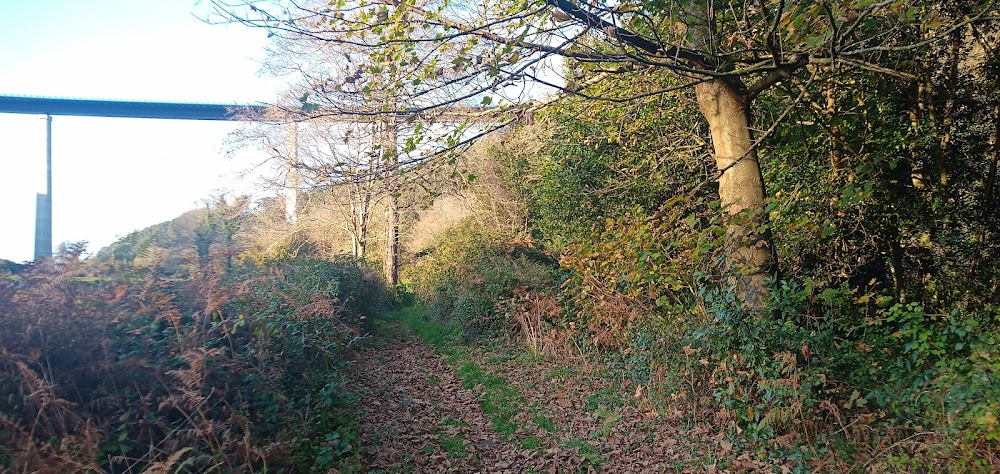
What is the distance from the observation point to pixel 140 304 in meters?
5.16

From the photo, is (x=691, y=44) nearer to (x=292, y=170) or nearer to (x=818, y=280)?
(x=818, y=280)

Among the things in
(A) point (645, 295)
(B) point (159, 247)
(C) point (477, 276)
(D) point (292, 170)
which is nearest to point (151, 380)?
(B) point (159, 247)

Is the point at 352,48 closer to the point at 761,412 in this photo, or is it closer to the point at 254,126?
the point at 761,412

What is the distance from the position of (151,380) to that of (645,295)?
6033 mm

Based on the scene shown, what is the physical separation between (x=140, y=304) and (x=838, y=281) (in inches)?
317

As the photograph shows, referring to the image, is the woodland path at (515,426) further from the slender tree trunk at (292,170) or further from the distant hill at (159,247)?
the slender tree trunk at (292,170)

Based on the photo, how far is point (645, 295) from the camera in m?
8.22

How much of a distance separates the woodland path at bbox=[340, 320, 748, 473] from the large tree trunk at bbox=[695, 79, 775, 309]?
1674mm

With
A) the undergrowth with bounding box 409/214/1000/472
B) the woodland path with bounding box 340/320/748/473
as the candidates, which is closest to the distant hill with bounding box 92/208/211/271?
the woodland path with bounding box 340/320/748/473

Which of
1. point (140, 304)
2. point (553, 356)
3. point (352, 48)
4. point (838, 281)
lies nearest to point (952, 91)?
Result: point (838, 281)

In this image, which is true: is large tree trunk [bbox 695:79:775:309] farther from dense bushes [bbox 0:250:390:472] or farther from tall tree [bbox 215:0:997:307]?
dense bushes [bbox 0:250:390:472]

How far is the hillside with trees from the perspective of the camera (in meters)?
4.43

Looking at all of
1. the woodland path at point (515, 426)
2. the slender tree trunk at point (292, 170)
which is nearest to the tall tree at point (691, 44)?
the woodland path at point (515, 426)

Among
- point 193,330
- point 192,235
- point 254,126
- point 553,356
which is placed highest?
point 254,126
